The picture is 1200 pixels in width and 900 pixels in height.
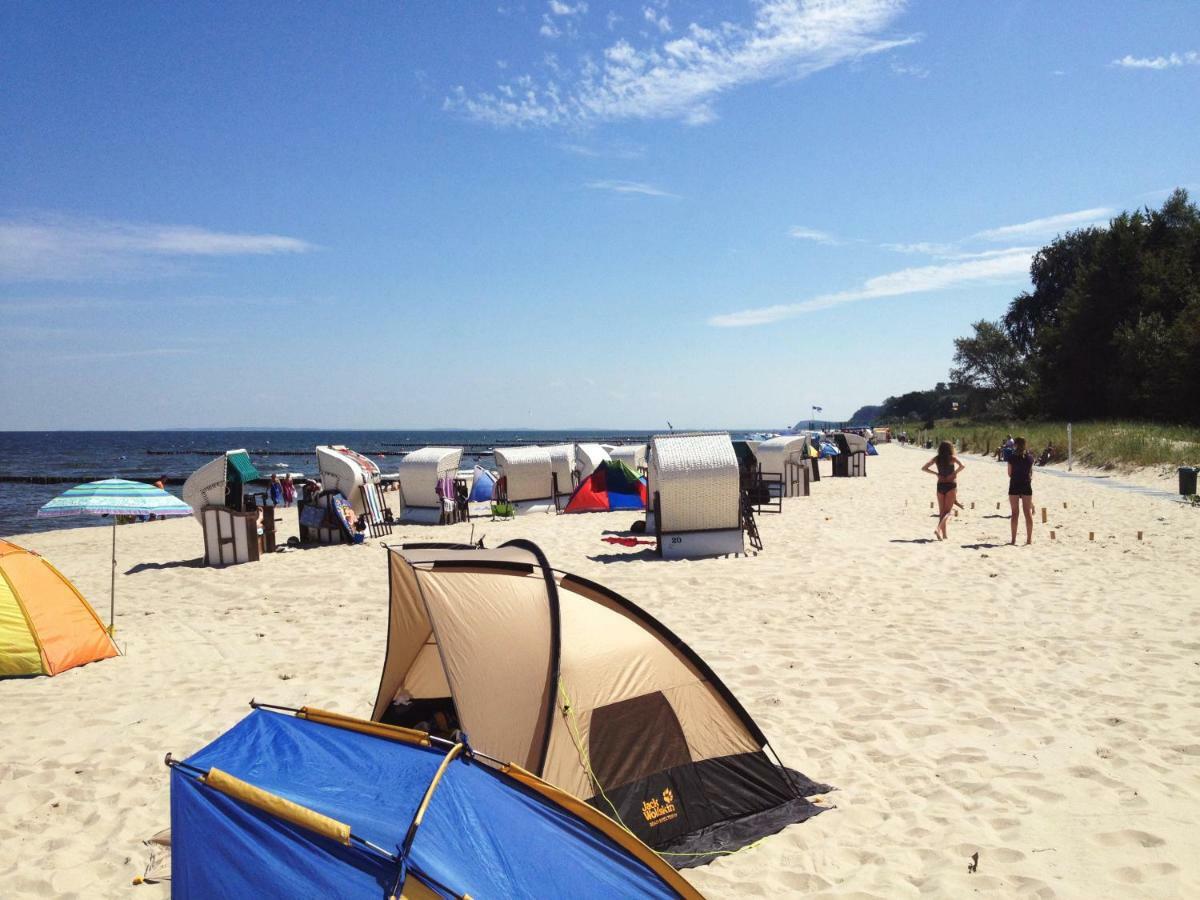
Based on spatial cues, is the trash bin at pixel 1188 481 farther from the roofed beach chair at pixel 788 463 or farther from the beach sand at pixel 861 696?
the roofed beach chair at pixel 788 463

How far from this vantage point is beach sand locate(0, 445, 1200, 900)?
168 inches

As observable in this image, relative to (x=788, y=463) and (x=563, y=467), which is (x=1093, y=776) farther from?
(x=788, y=463)

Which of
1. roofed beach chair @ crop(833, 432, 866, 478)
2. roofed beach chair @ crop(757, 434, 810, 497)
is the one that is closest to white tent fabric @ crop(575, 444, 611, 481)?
roofed beach chair @ crop(757, 434, 810, 497)

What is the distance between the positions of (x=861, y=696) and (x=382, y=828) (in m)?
4.78

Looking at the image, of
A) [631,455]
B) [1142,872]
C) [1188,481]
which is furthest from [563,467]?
[1142,872]

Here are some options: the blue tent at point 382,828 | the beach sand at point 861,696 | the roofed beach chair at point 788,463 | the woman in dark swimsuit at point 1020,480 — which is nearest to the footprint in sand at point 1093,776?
the beach sand at point 861,696

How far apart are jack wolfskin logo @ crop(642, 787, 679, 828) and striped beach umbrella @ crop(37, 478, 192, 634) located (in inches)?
262

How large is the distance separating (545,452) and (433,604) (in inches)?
730

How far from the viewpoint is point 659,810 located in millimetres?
4570

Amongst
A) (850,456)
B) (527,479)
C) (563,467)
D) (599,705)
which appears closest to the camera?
(599,705)

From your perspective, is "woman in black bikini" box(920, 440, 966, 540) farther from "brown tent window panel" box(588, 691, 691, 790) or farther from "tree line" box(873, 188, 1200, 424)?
"tree line" box(873, 188, 1200, 424)

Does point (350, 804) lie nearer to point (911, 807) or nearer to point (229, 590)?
point (911, 807)

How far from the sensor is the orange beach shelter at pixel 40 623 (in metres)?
7.62

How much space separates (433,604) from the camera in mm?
4758
